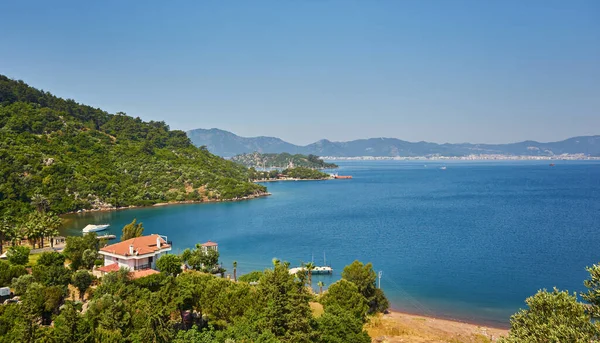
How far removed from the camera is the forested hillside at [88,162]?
84.9 metres

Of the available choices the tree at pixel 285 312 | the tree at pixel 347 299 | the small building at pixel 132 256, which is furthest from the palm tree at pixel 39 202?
the tree at pixel 285 312

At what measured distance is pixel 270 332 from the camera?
20.7 metres

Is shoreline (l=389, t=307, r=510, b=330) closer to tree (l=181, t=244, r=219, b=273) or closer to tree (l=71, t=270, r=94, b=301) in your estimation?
tree (l=181, t=244, r=219, b=273)

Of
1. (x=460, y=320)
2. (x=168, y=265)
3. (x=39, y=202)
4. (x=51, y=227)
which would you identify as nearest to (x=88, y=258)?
(x=168, y=265)

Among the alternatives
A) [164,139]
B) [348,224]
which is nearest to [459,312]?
[348,224]

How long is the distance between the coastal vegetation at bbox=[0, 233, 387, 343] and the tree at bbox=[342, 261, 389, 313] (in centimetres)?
165

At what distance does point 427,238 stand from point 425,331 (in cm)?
3692

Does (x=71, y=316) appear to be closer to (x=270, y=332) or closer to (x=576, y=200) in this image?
(x=270, y=332)

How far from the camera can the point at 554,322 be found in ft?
56.5

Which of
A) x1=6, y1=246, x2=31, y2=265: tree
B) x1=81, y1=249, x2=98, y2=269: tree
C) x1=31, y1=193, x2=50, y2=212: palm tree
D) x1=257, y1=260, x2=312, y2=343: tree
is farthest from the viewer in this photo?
x1=31, y1=193, x2=50, y2=212: palm tree

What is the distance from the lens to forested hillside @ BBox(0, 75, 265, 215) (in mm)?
84938

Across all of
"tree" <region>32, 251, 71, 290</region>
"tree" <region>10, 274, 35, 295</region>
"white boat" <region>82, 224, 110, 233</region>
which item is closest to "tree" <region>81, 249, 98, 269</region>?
"tree" <region>32, 251, 71, 290</region>

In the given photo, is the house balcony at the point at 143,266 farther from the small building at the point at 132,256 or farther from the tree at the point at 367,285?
the tree at the point at 367,285

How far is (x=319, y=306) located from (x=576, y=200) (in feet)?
334
